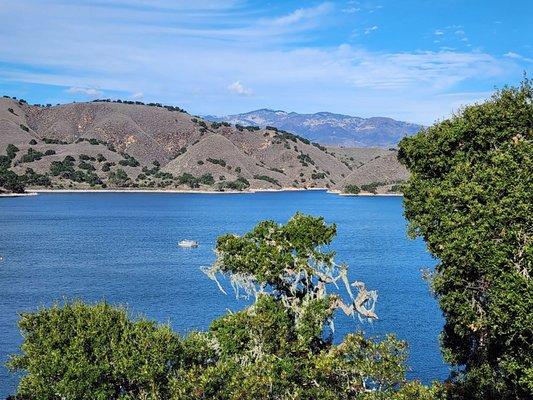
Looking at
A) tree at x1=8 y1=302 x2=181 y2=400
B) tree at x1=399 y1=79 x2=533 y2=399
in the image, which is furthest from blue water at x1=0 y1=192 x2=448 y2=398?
tree at x1=399 y1=79 x2=533 y2=399

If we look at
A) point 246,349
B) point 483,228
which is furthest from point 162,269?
point 483,228

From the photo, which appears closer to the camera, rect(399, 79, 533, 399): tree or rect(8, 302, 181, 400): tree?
rect(399, 79, 533, 399): tree

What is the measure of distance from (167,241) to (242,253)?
313ft

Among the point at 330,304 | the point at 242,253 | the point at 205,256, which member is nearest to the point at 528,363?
the point at 330,304

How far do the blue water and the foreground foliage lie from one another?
1769 centimetres

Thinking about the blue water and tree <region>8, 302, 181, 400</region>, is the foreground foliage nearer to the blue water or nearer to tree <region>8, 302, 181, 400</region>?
tree <region>8, 302, 181, 400</region>

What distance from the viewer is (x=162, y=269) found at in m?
91.9

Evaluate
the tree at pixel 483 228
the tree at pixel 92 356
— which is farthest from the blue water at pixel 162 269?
the tree at pixel 483 228

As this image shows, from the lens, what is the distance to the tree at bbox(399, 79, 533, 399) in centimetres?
2117

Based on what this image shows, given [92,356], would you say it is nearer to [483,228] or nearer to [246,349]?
[246,349]

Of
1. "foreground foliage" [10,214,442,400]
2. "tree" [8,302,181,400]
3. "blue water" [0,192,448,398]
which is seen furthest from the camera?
"blue water" [0,192,448,398]

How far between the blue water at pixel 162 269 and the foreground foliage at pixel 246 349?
1769 centimetres

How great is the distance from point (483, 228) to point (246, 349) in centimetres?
1197

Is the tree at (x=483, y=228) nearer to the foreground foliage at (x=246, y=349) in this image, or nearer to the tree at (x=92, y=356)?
the foreground foliage at (x=246, y=349)
